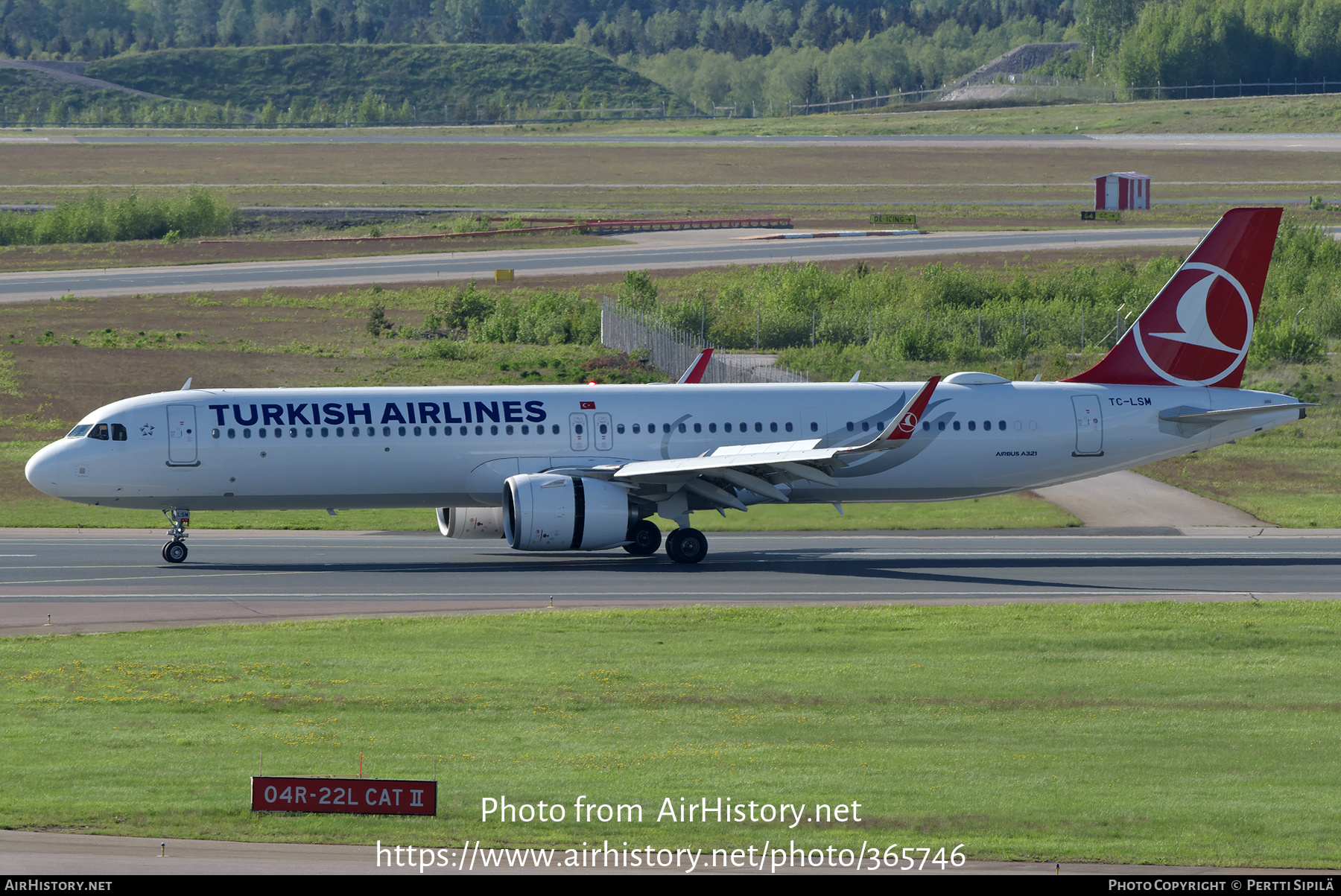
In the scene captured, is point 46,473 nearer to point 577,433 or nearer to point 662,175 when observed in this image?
point 577,433

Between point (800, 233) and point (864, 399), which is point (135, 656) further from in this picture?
point (800, 233)

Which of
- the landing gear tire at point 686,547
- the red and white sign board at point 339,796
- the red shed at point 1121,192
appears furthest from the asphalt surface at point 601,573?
the red shed at point 1121,192

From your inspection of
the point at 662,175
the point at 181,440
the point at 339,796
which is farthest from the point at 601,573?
the point at 662,175

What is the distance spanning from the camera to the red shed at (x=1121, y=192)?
118625 millimetres

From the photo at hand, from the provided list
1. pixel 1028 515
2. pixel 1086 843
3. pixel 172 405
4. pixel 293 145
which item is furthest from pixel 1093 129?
pixel 1086 843

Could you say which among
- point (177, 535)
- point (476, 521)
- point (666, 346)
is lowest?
point (177, 535)

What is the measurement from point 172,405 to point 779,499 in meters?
14.7

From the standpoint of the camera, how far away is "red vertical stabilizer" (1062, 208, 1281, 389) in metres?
39.5

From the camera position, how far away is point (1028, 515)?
44.2m

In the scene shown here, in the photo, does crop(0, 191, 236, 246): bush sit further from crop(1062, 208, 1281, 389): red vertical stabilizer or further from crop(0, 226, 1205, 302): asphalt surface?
crop(1062, 208, 1281, 389): red vertical stabilizer

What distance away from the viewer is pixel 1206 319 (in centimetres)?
3969

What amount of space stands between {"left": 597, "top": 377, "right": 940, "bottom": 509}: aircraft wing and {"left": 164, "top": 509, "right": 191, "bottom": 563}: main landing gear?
10.3 metres

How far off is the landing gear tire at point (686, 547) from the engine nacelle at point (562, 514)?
1.67m

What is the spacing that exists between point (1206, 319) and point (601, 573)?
56.9 feet
